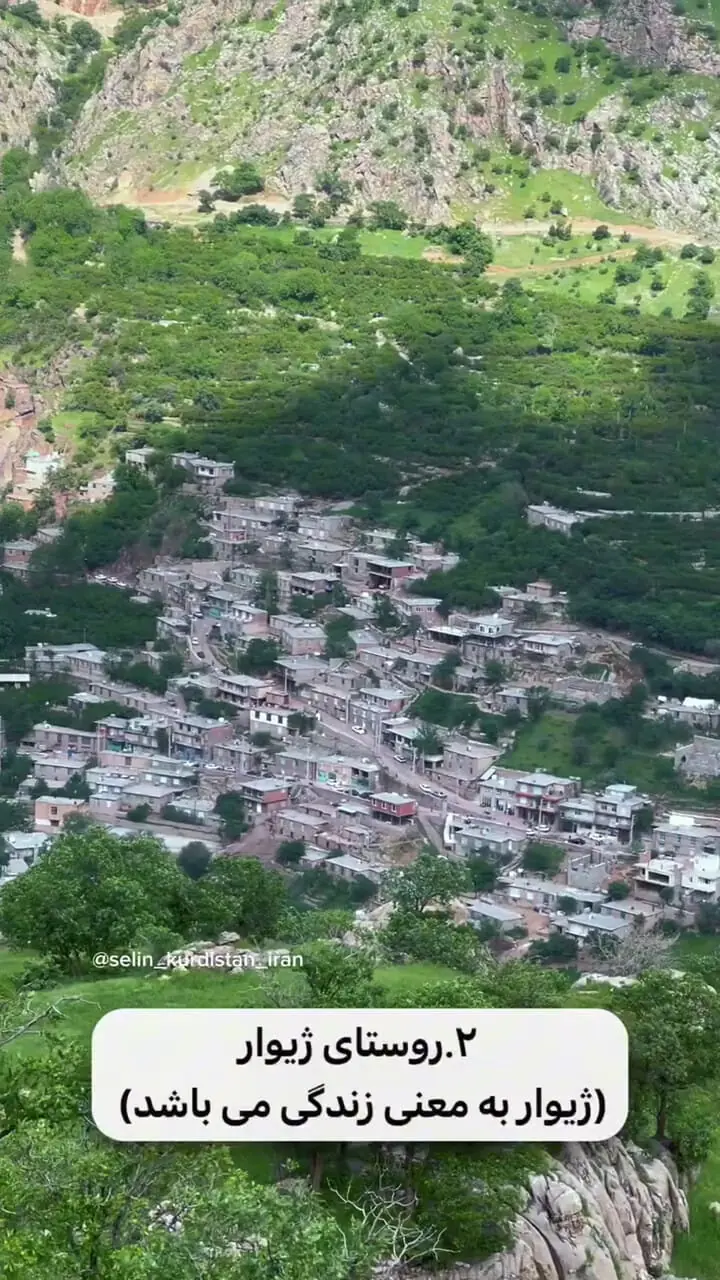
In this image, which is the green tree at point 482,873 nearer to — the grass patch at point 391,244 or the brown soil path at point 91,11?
the grass patch at point 391,244

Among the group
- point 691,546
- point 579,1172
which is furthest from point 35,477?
point 579,1172

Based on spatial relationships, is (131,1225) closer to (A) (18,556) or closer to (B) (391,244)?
(A) (18,556)

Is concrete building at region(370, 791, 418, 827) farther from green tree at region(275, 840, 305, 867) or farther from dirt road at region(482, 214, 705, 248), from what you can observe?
dirt road at region(482, 214, 705, 248)

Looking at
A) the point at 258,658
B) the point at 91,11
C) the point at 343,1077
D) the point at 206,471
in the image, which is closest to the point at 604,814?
the point at 258,658

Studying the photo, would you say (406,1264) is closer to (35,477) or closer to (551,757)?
(551,757)

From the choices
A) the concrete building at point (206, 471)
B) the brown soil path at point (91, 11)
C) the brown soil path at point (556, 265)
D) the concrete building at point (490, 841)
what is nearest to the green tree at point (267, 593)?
the concrete building at point (206, 471)

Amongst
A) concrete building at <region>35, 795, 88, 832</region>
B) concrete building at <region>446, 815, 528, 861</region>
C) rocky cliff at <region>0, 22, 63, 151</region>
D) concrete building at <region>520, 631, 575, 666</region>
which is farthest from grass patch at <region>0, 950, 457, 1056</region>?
rocky cliff at <region>0, 22, 63, 151</region>
